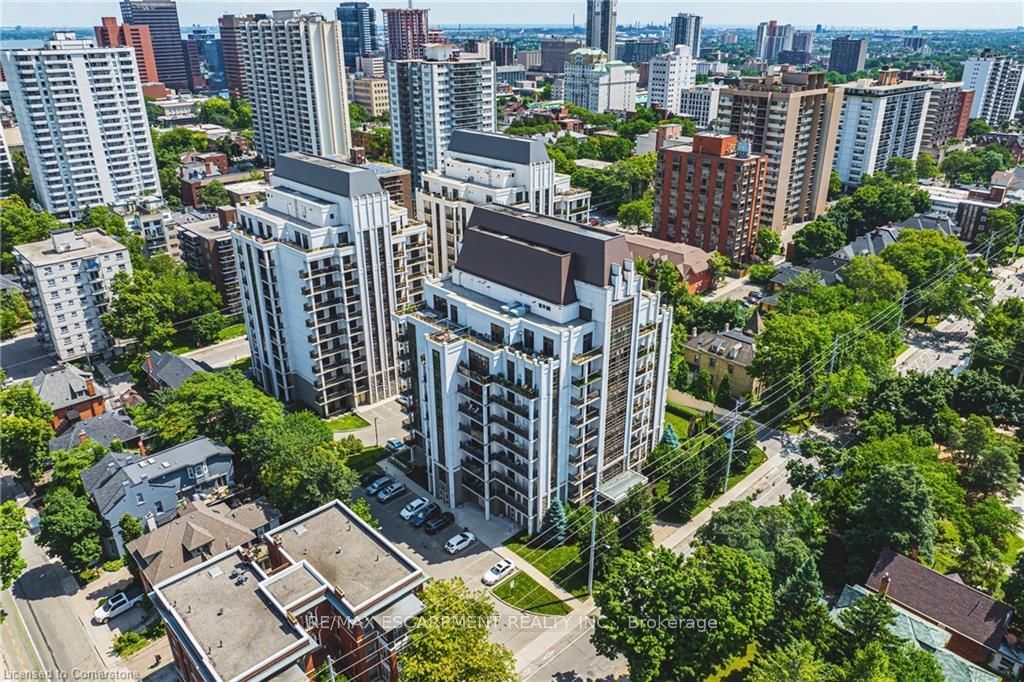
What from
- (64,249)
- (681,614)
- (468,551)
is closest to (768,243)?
(468,551)

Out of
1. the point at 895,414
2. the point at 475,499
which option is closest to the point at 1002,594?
the point at 895,414

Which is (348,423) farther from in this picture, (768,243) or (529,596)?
(768,243)

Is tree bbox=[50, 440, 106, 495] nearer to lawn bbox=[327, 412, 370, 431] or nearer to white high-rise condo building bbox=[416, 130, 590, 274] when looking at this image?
lawn bbox=[327, 412, 370, 431]

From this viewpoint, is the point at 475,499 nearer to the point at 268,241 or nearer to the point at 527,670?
the point at 527,670

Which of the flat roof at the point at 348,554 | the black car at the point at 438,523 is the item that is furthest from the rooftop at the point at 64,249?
the flat roof at the point at 348,554

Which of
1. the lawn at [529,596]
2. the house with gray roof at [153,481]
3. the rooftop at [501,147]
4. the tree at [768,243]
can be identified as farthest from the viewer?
the tree at [768,243]

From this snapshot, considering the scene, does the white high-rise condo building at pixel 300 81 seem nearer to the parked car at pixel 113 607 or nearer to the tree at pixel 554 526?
the parked car at pixel 113 607
